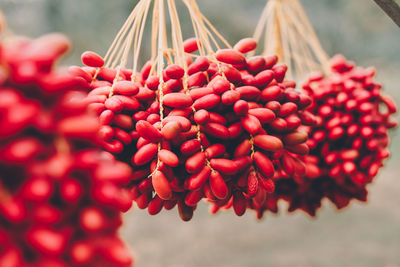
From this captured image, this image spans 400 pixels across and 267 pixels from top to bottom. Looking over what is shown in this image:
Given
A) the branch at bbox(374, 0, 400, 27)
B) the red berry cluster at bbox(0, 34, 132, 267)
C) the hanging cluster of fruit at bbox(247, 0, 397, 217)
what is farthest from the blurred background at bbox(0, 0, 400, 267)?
the red berry cluster at bbox(0, 34, 132, 267)

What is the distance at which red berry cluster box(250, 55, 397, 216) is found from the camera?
84cm

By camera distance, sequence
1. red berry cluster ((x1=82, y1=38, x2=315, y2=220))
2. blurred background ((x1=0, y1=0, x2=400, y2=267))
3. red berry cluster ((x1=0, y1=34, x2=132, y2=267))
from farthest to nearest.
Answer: blurred background ((x1=0, y1=0, x2=400, y2=267)) < red berry cluster ((x1=82, y1=38, x2=315, y2=220)) < red berry cluster ((x1=0, y1=34, x2=132, y2=267))

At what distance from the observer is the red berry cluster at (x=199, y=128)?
1.86 feet

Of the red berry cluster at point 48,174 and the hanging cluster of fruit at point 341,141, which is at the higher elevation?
the red berry cluster at point 48,174

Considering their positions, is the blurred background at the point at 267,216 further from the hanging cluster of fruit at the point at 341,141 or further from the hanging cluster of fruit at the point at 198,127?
the hanging cluster of fruit at the point at 198,127

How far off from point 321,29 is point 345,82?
1.81m

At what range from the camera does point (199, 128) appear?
1.94 feet

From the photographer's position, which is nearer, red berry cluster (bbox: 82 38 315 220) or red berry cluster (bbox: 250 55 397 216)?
red berry cluster (bbox: 82 38 315 220)

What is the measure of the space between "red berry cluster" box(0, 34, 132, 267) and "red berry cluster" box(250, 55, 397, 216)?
1.88 feet

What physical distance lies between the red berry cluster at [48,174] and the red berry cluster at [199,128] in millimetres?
210

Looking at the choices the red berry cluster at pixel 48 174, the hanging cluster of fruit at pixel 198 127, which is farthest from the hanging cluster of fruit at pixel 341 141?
the red berry cluster at pixel 48 174

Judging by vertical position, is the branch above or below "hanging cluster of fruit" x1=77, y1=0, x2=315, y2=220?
above

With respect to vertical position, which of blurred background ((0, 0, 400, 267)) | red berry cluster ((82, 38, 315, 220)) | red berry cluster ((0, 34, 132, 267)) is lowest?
blurred background ((0, 0, 400, 267))

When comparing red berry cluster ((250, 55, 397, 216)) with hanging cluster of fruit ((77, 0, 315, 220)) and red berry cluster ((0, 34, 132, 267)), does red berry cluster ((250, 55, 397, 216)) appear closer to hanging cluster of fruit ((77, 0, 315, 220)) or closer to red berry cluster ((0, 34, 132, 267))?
hanging cluster of fruit ((77, 0, 315, 220))
